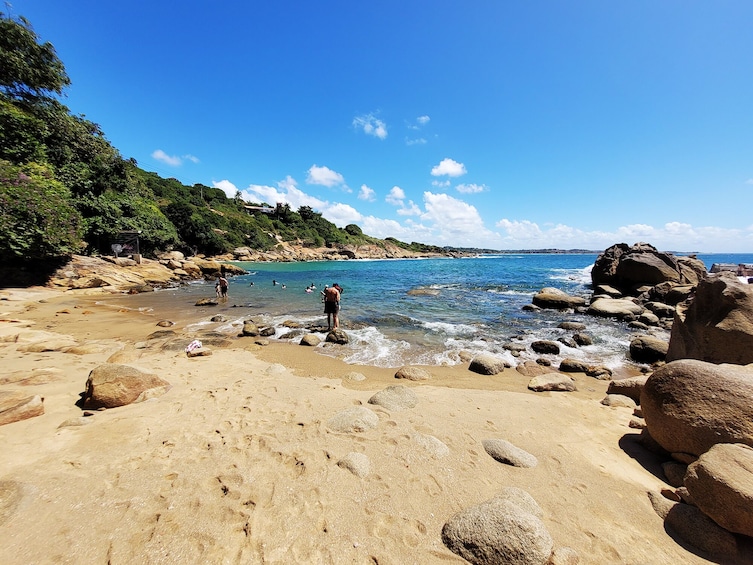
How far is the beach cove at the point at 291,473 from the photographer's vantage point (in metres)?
2.65

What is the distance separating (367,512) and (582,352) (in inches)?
428

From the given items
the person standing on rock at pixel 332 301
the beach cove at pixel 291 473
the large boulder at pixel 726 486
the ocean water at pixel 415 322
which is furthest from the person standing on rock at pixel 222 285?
the large boulder at pixel 726 486

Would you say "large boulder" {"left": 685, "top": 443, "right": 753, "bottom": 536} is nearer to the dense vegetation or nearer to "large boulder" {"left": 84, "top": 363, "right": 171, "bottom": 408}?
"large boulder" {"left": 84, "top": 363, "right": 171, "bottom": 408}

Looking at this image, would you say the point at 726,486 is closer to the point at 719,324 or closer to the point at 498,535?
the point at 498,535

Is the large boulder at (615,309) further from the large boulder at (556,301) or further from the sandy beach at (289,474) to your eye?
the sandy beach at (289,474)

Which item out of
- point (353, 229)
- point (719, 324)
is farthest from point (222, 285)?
point (353, 229)

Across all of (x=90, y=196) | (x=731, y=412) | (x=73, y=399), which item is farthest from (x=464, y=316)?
(x=90, y=196)

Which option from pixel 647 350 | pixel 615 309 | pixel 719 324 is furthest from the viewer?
pixel 615 309

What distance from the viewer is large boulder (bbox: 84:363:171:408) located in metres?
4.85

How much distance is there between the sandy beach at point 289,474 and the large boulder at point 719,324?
3.59 metres

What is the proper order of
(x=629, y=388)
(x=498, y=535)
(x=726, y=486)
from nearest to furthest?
(x=498, y=535) < (x=726, y=486) < (x=629, y=388)

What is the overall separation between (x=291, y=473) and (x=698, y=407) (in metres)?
5.75

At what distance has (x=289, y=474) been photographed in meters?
3.61

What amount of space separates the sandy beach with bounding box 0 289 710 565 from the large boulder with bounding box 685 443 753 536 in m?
0.52
